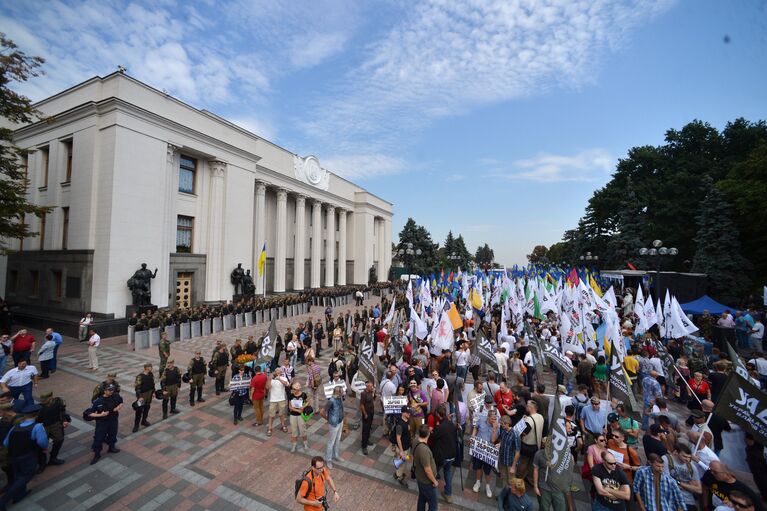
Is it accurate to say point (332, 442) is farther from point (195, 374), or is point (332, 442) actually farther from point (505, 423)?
point (195, 374)

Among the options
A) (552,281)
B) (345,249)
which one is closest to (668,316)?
(552,281)

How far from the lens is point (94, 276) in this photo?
62.1ft

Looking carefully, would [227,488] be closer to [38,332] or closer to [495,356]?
[495,356]

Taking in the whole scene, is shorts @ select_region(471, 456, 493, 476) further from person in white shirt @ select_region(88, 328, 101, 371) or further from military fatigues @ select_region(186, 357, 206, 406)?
person in white shirt @ select_region(88, 328, 101, 371)

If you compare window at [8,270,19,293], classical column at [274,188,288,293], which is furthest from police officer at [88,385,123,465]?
window at [8,270,19,293]

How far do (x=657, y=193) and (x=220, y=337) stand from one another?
45.1 metres

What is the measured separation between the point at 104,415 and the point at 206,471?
7.73 feet

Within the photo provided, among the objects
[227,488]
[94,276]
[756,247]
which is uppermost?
[756,247]

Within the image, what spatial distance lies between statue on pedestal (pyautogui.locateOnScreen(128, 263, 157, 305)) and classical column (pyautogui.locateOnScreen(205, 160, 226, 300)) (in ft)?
Result: 17.5

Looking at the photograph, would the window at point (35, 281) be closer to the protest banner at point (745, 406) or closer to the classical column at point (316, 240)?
the classical column at point (316, 240)

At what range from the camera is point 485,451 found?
5.72 meters

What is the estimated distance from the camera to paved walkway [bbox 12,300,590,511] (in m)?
5.63

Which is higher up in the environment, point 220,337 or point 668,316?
point 668,316

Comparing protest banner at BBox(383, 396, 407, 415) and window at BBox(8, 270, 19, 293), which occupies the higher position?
window at BBox(8, 270, 19, 293)
